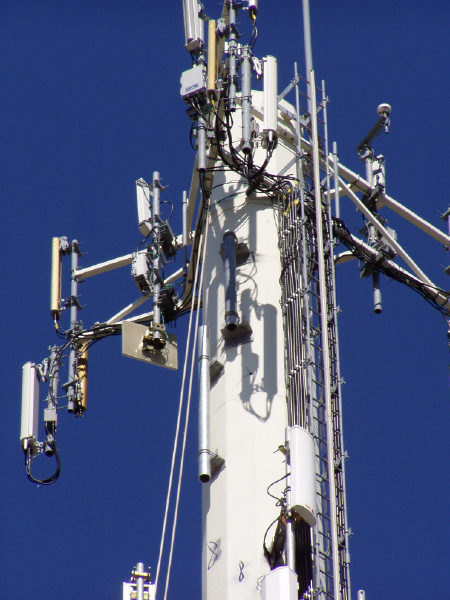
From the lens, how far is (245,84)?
24.8 m

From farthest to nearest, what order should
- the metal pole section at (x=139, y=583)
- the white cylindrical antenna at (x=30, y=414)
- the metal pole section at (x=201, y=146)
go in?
the white cylindrical antenna at (x=30, y=414), the metal pole section at (x=201, y=146), the metal pole section at (x=139, y=583)

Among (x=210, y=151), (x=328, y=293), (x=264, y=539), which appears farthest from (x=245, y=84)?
(x=264, y=539)

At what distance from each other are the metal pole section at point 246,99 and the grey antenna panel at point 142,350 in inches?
232

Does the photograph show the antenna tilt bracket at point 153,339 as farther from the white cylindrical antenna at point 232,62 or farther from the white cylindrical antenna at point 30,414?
the white cylindrical antenna at point 232,62

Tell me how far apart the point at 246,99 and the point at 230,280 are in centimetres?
360

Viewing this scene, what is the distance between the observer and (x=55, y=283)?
3072 centimetres

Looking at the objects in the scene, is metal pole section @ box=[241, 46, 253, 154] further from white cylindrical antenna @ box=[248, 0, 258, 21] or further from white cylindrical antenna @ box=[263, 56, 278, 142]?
white cylindrical antenna @ box=[248, 0, 258, 21]

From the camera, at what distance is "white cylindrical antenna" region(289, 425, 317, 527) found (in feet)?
67.6

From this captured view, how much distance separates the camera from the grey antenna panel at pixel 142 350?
27.6 metres

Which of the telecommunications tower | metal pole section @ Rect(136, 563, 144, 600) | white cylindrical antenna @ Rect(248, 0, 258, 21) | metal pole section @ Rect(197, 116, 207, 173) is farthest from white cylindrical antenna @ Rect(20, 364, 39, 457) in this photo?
white cylindrical antenna @ Rect(248, 0, 258, 21)

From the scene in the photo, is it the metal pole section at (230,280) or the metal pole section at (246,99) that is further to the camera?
the metal pole section at (230,280)

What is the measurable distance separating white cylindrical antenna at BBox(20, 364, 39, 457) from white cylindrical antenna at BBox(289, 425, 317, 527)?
9.13 m

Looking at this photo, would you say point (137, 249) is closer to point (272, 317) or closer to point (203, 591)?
point (272, 317)

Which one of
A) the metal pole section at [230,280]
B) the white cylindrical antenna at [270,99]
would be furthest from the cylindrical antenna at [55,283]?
the white cylindrical antenna at [270,99]
